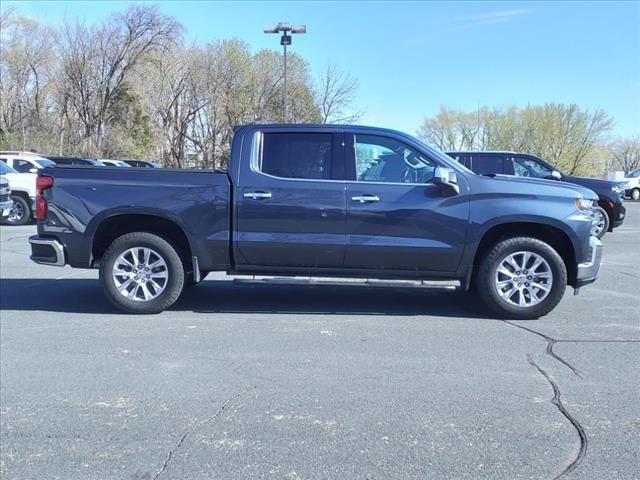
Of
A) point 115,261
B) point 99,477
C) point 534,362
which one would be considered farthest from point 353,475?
point 115,261

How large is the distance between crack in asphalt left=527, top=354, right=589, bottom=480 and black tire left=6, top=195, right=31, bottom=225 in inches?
619

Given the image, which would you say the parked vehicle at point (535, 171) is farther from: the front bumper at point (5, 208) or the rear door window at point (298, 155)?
the front bumper at point (5, 208)

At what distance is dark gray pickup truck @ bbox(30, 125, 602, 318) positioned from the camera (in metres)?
6.62

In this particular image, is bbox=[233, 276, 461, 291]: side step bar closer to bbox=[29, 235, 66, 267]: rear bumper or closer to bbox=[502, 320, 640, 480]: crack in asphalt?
bbox=[502, 320, 640, 480]: crack in asphalt

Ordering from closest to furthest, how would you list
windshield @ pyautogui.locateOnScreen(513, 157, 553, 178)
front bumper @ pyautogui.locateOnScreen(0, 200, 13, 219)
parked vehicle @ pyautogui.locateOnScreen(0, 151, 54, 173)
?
windshield @ pyautogui.locateOnScreen(513, 157, 553, 178), front bumper @ pyautogui.locateOnScreen(0, 200, 13, 219), parked vehicle @ pyautogui.locateOnScreen(0, 151, 54, 173)

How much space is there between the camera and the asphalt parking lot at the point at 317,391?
3635mm

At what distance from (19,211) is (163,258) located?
1257 cm

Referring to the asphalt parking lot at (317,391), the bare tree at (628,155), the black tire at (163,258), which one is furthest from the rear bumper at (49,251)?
the bare tree at (628,155)

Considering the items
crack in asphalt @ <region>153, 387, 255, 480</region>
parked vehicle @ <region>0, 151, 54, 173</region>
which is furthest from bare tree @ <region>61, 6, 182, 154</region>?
crack in asphalt @ <region>153, 387, 255, 480</region>

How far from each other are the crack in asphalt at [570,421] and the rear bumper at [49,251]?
16.1 ft

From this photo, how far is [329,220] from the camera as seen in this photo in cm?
666

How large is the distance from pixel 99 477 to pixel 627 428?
3202 mm

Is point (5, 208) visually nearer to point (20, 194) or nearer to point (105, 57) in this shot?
point (20, 194)

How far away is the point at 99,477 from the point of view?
347cm
